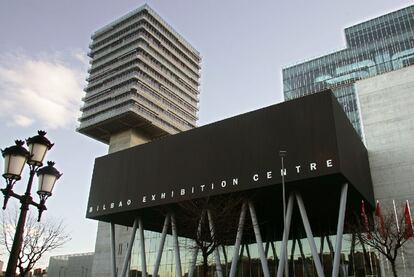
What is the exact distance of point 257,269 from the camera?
47.7 metres

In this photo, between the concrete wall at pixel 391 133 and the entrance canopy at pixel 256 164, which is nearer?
the entrance canopy at pixel 256 164

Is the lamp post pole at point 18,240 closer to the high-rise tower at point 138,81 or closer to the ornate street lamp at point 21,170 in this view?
the ornate street lamp at point 21,170

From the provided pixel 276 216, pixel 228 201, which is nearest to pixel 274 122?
pixel 228 201

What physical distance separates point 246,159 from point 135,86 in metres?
54.9

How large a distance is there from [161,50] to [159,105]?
1374 cm

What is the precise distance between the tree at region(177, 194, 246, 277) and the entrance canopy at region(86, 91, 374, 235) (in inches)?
34.6

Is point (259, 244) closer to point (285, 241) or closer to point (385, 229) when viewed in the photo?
point (285, 241)

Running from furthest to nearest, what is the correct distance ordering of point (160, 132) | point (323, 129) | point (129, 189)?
point (160, 132) < point (129, 189) < point (323, 129)

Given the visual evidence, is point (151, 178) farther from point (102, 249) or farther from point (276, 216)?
point (102, 249)

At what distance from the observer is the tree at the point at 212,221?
27.2 metres

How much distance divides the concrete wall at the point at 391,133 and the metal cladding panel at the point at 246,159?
6.02 ft

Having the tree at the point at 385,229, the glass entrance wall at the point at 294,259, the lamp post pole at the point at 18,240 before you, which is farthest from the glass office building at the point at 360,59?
the lamp post pole at the point at 18,240

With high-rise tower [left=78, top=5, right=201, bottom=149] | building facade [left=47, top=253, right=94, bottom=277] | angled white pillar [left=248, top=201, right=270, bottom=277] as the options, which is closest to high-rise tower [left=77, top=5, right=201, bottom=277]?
high-rise tower [left=78, top=5, right=201, bottom=149]

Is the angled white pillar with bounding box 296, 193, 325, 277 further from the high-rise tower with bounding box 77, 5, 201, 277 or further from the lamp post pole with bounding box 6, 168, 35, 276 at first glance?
the high-rise tower with bounding box 77, 5, 201, 277
